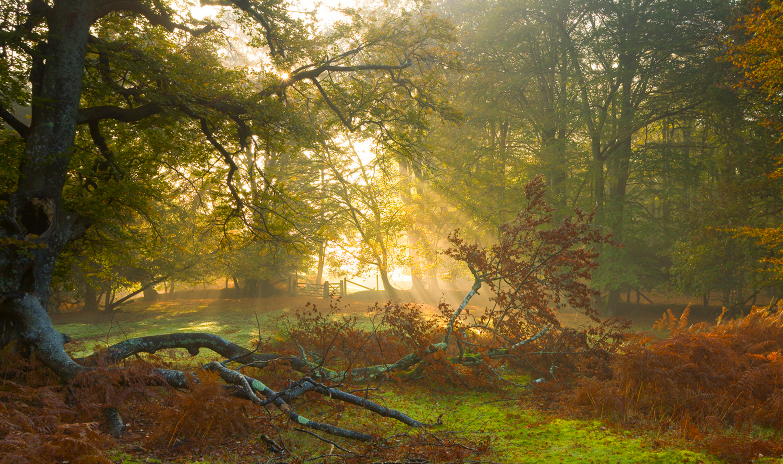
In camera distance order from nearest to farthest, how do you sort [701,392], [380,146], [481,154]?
[701,392] < [380,146] < [481,154]

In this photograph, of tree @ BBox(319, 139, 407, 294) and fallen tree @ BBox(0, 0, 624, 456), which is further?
tree @ BBox(319, 139, 407, 294)

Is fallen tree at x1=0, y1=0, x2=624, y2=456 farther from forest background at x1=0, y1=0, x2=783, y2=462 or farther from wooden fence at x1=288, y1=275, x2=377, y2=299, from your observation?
wooden fence at x1=288, y1=275, x2=377, y2=299

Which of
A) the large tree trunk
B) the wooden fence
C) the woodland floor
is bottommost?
the woodland floor

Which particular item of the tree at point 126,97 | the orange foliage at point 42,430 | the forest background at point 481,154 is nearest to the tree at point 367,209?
the forest background at point 481,154

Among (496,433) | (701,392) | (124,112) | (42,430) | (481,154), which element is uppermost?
(481,154)

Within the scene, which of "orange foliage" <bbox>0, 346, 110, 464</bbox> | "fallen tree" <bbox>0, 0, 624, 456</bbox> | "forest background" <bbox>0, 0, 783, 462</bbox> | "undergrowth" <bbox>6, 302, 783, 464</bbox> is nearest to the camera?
"orange foliage" <bbox>0, 346, 110, 464</bbox>

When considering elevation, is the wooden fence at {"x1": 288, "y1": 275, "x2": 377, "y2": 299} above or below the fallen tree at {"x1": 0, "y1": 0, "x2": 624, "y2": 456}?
below

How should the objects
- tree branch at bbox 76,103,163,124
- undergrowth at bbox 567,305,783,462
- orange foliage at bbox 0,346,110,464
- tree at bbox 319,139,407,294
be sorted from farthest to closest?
tree at bbox 319,139,407,294
tree branch at bbox 76,103,163,124
undergrowth at bbox 567,305,783,462
orange foliage at bbox 0,346,110,464

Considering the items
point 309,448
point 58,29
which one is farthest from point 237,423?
point 58,29

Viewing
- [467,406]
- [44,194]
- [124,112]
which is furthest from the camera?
[124,112]

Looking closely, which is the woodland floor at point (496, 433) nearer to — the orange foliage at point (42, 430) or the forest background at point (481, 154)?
the orange foliage at point (42, 430)

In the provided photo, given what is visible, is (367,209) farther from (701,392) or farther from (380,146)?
(701,392)

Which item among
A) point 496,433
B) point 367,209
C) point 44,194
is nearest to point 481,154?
point 367,209

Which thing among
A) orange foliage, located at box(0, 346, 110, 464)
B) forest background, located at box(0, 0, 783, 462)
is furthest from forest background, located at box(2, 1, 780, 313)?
orange foliage, located at box(0, 346, 110, 464)
